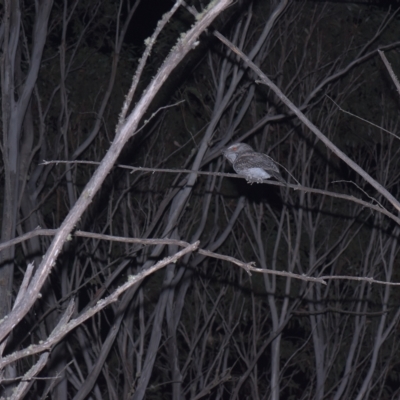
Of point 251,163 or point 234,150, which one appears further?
point 234,150

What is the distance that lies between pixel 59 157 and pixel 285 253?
3460 mm

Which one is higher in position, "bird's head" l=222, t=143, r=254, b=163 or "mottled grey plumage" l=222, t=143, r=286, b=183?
"bird's head" l=222, t=143, r=254, b=163

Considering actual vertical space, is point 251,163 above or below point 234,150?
below

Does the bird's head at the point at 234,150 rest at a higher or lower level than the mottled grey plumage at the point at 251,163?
higher

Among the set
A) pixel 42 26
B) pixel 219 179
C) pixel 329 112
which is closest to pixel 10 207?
pixel 42 26

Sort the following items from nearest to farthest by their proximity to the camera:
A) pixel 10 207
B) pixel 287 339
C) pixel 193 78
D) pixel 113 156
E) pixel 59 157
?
pixel 113 156, pixel 10 207, pixel 59 157, pixel 193 78, pixel 287 339

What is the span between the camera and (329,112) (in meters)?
8.70

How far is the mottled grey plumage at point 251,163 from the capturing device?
20.6 ft

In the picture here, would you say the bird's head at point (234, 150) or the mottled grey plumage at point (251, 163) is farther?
the bird's head at point (234, 150)

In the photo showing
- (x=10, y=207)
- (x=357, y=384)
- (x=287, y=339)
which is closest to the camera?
(x=10, y=207)

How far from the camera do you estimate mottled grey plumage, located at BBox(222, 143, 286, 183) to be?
629 cm

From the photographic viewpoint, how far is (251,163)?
6.51 meters

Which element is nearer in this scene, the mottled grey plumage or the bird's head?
the mottled grey plumage

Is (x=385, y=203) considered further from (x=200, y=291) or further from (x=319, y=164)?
(x=200, y=291)
